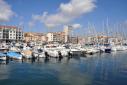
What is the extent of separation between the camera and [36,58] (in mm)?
57156

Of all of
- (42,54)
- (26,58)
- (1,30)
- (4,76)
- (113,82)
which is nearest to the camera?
(113,82)

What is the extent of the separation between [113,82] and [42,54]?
104 feet

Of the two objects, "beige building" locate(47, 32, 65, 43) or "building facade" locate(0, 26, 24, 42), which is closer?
"building facade" locate(0, 26, 24, 42)

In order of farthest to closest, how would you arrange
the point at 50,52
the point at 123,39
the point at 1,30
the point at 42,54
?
1. the point at 123,39
2. the point at 1,30
3. the point at 50,52
4. the point at 42,54

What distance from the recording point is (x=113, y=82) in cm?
3086

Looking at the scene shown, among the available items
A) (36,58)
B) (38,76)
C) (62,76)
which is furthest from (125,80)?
(36,58)

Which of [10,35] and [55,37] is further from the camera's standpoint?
[55,37]

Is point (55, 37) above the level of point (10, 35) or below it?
above

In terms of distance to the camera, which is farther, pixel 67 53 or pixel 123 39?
pixel 123 39

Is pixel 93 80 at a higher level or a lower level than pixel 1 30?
lower

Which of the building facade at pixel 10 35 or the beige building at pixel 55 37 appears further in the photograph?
the beige building at pixel 55 37

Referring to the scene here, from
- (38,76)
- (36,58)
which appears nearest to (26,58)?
(36,58)

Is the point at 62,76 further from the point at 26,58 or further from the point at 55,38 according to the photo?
the point at 55,38

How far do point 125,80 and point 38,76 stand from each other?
14.1 metres
